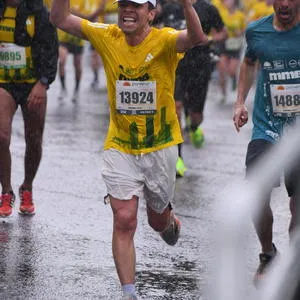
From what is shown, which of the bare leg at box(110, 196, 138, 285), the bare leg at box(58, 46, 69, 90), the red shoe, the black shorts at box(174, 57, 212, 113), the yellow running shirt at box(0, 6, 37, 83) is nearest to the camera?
the bare leg at box(110, 196, 138, 285)

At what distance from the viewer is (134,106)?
7047 mm

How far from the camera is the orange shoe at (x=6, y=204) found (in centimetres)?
933

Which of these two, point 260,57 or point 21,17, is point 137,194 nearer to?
point 260,57

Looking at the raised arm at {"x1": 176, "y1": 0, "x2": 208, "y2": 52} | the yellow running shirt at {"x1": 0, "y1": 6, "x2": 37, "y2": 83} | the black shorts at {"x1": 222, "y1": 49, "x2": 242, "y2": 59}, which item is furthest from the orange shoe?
the black shorts at {"x1": 222, "y1": 49, "x2": 242, "y2": 59}

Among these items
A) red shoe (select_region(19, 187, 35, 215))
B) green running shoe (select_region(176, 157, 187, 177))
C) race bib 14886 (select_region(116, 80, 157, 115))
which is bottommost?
green running shoe (select_region(176, 157, 187, 177))

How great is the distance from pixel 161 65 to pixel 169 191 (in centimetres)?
77

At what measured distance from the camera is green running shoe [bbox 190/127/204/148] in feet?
45.3

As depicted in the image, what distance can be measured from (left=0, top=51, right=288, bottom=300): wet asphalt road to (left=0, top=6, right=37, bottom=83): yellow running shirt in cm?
113

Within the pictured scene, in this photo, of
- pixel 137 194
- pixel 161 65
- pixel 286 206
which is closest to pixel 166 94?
pixel 161 65

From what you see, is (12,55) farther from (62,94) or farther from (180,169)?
(62,94)

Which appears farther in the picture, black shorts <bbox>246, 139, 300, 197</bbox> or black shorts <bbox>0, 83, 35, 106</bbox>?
black shorts <bbox>0, 83, 35, 106</bbox>

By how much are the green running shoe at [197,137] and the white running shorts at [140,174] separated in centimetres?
661

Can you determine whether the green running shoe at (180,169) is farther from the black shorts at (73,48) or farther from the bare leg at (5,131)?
the black shorts at (73,48)

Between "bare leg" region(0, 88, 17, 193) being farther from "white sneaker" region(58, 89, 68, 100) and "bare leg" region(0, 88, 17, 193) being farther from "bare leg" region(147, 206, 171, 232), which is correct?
"white sneaker" region(58, 89, 68, 100)
